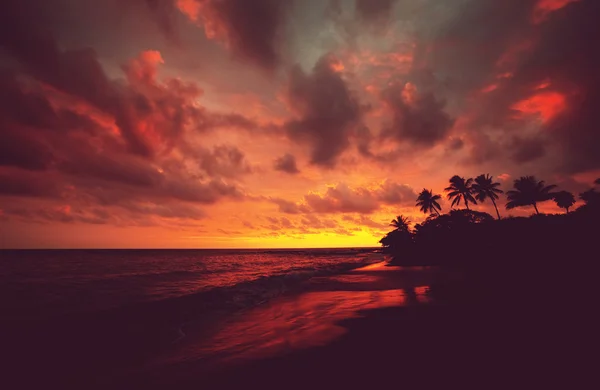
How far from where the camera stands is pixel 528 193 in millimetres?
45438

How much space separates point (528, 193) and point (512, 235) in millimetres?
19933

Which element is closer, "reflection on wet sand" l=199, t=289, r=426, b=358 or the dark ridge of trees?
"reflection on wet sand" l=199, t=289, r=426, b=358

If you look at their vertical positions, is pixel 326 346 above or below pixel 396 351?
below

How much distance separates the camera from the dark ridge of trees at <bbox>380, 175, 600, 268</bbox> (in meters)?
23.4

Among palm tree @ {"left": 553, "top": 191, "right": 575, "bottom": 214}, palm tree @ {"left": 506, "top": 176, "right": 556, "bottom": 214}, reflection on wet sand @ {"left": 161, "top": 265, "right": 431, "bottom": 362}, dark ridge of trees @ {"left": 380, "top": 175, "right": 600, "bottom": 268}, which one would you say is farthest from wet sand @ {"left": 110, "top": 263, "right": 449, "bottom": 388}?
palm tree @ {"left": 553, "top": 191, "right": 575, "bottom": 214}

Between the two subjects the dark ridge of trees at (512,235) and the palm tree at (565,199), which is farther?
the palm tree at (565,199)

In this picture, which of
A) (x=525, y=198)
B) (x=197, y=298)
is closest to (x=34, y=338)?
(x=197, y=298)

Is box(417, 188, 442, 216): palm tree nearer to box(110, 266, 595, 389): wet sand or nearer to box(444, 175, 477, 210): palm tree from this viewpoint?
box(444, 175, 477, 210): palm tree

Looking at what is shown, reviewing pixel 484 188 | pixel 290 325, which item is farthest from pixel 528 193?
pixel 290 325

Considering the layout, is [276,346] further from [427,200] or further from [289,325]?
[427,200]

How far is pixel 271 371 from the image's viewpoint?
5.75 m

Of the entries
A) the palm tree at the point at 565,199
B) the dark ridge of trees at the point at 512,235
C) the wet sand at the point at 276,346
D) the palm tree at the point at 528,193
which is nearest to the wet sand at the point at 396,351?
the wet sand at the point at 276,346

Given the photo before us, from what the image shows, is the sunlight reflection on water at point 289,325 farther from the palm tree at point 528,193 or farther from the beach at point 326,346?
the palm tree at point 528,193

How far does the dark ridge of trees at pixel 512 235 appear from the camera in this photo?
23.4m
